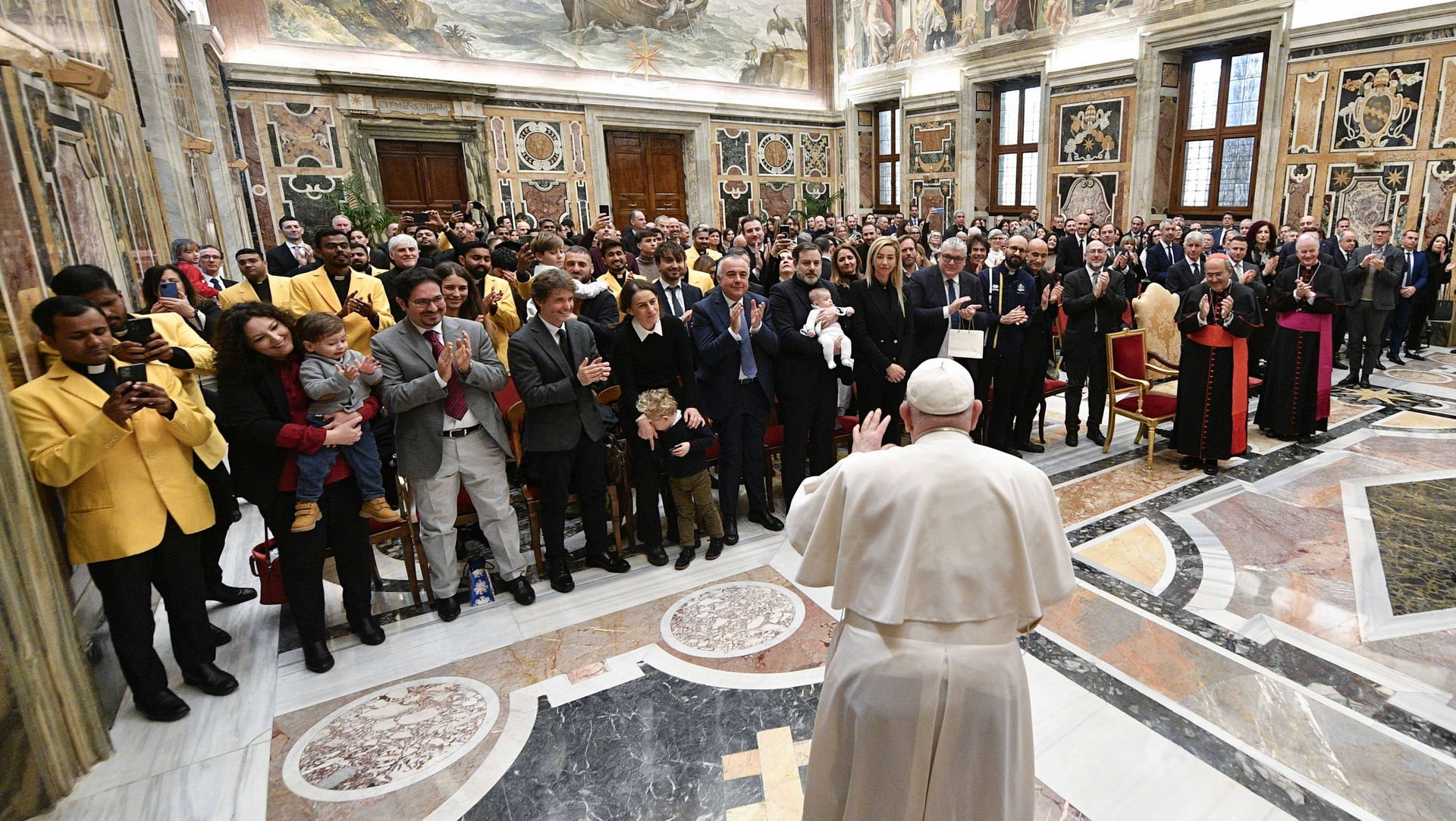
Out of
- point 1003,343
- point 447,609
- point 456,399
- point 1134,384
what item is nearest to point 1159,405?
point 1134,384

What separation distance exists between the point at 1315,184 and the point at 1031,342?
316 inches

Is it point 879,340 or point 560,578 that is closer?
point 560,578

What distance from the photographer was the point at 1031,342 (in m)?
5.96

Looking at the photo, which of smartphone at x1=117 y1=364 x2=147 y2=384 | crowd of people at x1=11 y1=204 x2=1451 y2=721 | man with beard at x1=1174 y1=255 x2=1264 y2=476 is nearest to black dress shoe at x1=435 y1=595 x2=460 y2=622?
crowd of people at x1=11 y1=204 x2=1451 y2=721

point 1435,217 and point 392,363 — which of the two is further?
point 1435,217

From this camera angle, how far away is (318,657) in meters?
3.46

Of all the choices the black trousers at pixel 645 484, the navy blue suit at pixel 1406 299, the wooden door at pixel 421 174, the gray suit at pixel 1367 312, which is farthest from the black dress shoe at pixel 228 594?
the navy blue suit at pixel 1406 299

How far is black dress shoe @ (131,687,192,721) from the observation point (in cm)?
310

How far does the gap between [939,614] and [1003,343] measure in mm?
4627

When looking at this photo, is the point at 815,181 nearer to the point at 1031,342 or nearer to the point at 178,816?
the point at 1031,342

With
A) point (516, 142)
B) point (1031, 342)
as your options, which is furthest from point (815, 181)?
point (1031, 342)

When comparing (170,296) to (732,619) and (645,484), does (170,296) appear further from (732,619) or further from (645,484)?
(732,619)

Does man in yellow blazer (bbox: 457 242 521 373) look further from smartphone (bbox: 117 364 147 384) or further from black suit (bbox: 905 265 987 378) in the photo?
black suit (bbox: 905 265 987 378)

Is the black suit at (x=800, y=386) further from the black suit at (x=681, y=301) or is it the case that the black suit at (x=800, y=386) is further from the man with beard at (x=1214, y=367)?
the man with beard at (x=1214, y=367)
